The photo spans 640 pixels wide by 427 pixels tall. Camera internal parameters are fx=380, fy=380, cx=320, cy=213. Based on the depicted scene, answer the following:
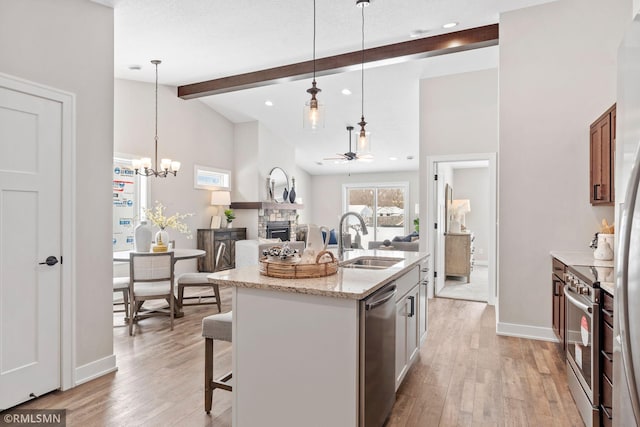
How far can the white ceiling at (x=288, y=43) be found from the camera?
351 centimetres

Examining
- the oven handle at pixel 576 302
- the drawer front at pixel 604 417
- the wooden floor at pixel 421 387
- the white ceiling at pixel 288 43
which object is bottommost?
the wooden floor at pixel 421 387

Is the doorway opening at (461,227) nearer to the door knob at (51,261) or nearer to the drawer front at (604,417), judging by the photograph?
the drawer front at (604,417)

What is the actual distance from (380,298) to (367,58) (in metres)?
3.56

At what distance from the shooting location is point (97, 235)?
2908 mm

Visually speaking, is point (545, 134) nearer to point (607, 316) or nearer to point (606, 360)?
point (607, 316)

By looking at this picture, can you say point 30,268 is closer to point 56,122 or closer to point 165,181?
point 56,122

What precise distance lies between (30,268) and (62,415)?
3.12 ft

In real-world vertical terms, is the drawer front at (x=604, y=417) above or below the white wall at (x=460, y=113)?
below

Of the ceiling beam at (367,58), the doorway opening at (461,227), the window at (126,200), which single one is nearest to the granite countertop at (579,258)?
the doorway opening at (461,227)

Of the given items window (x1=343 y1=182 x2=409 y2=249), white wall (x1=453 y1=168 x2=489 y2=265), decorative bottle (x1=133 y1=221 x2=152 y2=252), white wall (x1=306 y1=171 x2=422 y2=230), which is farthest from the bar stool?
white wall (x1=306 y1=171 x2=422 y2=230)

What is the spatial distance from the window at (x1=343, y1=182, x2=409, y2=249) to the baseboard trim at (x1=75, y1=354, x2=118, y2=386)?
27.8 ft

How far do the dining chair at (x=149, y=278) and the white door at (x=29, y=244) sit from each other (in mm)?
1283

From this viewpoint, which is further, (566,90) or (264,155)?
(264,155)

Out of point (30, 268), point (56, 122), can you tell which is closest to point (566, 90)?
point (56, 122)
